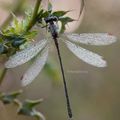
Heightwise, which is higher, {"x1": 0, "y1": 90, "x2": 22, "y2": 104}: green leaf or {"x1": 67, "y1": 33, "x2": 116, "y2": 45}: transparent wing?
{"x1": 67, "y1": 33, "x2": 116, "y2": 45}: transparent wing

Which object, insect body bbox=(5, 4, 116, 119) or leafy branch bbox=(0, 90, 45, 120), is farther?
leafy branch bbox=(0, 90, 45, 120)

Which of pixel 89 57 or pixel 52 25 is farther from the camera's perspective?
pixel 89 57

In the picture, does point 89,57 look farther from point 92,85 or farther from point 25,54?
point 92,85

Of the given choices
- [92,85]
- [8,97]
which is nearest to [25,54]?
[8,97]

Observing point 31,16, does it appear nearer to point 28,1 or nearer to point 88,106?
point 28,1

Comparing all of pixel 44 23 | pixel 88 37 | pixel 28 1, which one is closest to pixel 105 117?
pixel 28 1

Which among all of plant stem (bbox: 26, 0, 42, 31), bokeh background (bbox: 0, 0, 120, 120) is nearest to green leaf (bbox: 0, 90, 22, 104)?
plant stem (bbox: 26, 0, 42, 31)

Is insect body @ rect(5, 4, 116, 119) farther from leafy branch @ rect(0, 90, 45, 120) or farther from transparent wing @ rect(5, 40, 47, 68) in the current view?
leafy branch @ rect(0, 90, 45, 120)
